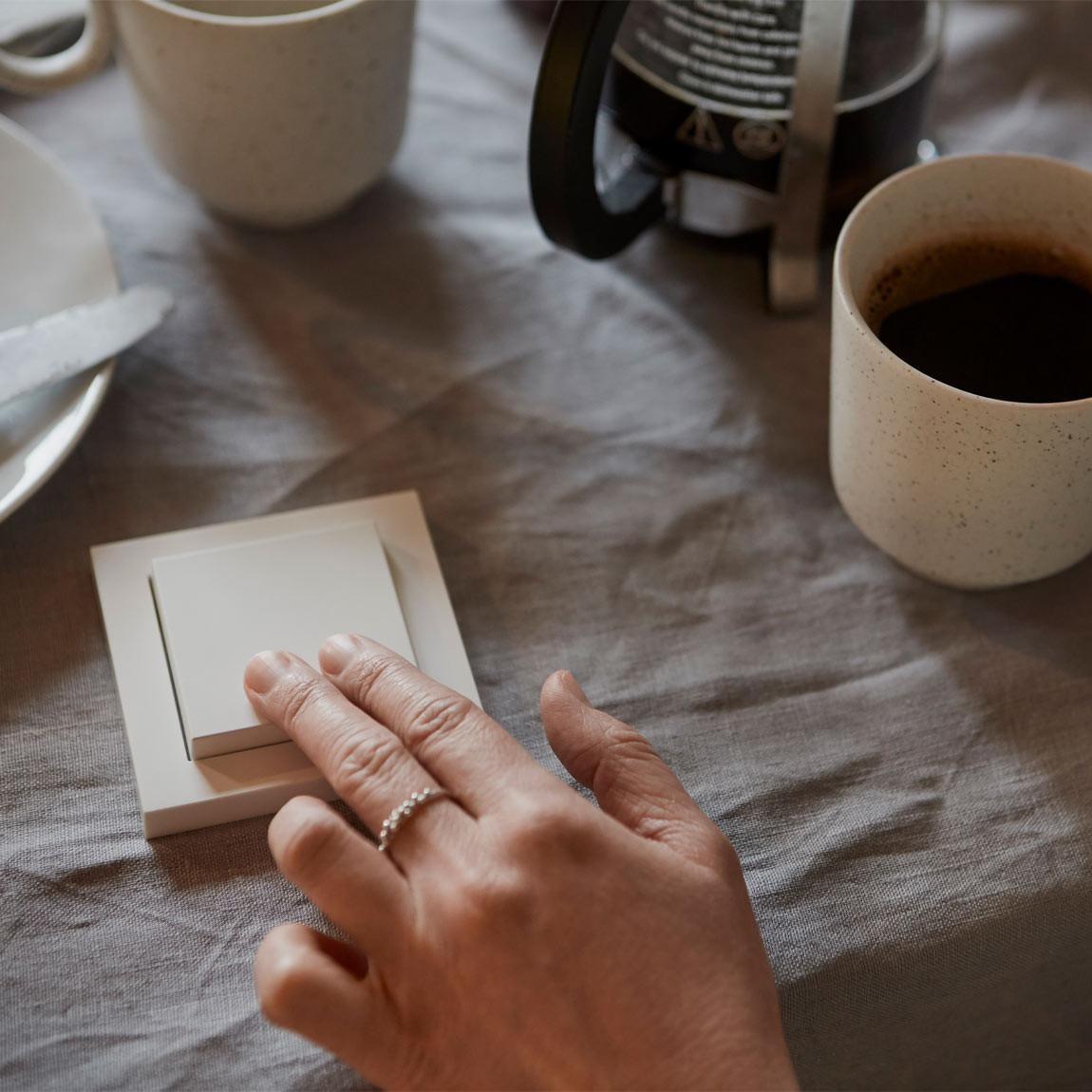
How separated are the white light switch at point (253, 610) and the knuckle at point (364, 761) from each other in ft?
0.11

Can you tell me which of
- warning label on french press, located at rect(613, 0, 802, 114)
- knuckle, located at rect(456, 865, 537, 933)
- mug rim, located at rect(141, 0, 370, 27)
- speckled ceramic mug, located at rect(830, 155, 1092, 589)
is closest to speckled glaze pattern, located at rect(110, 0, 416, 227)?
mug rim, located at rect(141, 0, 370, 27)

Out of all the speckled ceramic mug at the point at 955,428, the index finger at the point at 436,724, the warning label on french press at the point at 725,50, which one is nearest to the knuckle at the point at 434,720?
the index finger at the point at 436,724

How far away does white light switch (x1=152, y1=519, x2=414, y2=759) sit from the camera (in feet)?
1.25

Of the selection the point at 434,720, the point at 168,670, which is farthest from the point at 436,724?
the point at 168,670

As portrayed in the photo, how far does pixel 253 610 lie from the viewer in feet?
1.32

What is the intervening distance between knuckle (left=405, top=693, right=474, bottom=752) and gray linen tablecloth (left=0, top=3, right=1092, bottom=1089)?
0.16ft

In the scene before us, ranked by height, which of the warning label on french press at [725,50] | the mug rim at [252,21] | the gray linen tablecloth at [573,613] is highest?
the mug rim at [252,21]

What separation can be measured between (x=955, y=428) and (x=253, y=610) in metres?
0.24

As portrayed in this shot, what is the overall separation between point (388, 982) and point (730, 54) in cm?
37

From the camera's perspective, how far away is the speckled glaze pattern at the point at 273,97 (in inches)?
17.9

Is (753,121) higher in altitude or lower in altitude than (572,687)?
higher

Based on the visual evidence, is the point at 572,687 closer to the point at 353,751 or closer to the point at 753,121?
the point at 353,751

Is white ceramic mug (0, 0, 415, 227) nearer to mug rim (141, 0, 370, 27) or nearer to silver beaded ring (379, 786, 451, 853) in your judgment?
mug rim (141, 0, 370, 27)

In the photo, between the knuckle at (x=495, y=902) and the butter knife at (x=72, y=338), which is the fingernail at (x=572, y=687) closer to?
the knuckle at (x=495, y=902)
